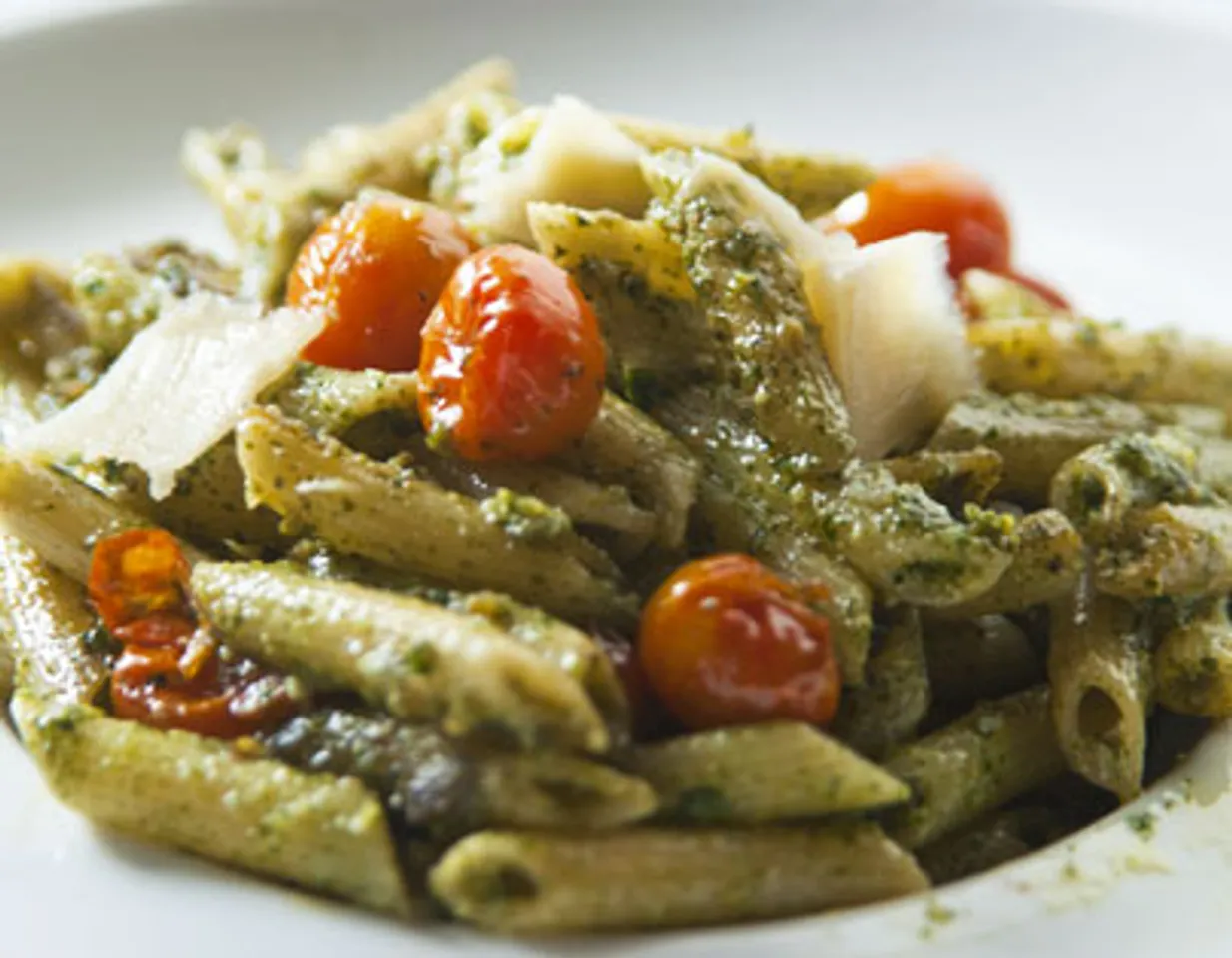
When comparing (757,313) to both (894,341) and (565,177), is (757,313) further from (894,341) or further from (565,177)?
(565,177)

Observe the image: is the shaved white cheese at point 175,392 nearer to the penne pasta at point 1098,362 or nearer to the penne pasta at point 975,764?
the penne pasta at point 975,764

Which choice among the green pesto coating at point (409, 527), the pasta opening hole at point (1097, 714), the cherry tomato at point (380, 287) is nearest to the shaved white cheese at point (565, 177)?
the cherry tomato at point (380, 287)

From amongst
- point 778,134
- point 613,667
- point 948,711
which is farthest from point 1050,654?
point 778,134

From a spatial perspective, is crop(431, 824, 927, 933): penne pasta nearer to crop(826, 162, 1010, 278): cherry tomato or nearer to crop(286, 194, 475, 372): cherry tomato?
crop(286, 194, 475, 372): cherry tomato

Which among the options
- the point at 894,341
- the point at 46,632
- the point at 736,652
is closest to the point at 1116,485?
the point at 894,341

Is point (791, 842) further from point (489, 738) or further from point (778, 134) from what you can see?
point (778, 134)

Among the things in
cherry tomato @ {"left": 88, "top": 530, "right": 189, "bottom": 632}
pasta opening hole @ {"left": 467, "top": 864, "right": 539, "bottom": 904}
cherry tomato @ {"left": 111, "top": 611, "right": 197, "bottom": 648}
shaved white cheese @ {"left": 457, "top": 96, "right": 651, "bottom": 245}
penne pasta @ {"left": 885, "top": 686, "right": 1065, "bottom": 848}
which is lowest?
penne pasta @ {"left": 885, "top": 686, "right": 1065, "bottom": 848}

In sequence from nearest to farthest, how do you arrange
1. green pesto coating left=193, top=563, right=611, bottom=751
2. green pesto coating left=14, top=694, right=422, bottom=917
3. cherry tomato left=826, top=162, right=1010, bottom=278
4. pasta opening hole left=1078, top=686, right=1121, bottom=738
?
green pesto coating left=193, top=563, right=611, bottom=751, green pesto coating left=14, top=694, right=422, bottom=917, pasta opening hole left=1078, top=686, right=1121, bottom=738, cherry tomato left=826, top=162, right=1010, bottom=278

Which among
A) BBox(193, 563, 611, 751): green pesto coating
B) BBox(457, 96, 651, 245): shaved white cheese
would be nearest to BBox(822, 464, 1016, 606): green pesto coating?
BBox(193, 563, 611, 751): green pesto coating
